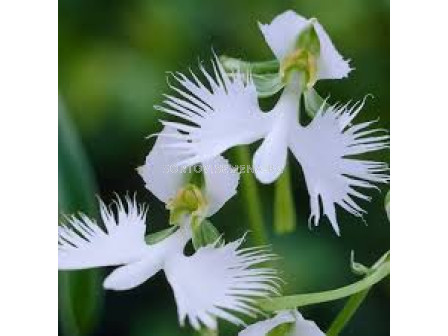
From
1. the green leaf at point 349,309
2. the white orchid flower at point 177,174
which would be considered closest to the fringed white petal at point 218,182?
the white orchid flower at point 177,174

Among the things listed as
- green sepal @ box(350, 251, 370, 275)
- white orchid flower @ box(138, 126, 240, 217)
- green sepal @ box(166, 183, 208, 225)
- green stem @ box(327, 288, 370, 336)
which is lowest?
green stem @ box(327, 288, 370, 336)

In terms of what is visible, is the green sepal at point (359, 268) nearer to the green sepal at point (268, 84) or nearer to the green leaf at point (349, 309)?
the green leaf at point (349, 309)

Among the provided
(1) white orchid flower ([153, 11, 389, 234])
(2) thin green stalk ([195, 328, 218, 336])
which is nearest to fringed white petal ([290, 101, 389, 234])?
(1) white orchid flower ([153, 11, 389, 234])

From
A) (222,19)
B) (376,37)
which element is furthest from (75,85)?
(376,37)

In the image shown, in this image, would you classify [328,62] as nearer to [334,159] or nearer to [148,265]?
[334,159]

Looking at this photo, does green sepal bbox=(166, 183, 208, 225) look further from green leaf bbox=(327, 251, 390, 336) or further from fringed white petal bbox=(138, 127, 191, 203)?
green leaf bbox=(327, 251, 390, 336)
